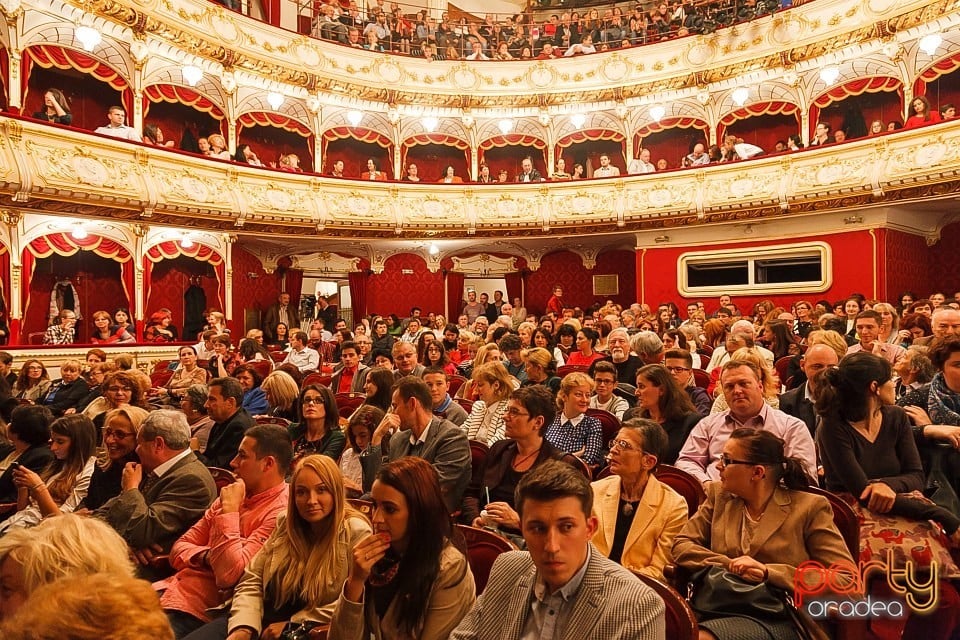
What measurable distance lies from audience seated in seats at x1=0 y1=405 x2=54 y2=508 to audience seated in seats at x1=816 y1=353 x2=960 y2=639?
10.9 feet

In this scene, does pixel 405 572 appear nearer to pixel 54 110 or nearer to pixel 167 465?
pixel 167 465

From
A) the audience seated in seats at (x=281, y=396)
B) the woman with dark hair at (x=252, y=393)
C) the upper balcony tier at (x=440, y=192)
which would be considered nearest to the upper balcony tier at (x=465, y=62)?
the upper balcony tier at (x=440, y=192)

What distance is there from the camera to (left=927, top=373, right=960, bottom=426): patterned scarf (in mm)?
2553

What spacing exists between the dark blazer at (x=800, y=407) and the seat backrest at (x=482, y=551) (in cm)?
182

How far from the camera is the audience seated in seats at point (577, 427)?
320 cm

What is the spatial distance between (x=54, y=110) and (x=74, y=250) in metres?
2.34

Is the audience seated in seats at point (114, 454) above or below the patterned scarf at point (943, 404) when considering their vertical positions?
below

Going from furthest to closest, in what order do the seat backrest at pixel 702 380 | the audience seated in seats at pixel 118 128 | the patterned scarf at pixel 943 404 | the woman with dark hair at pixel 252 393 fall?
the audience seated in seats at pixel 118 128, the seat backrest at pixel 702 380, the woman with dark hair at pixel 252 393, the patterned scarf at pixel 943 404

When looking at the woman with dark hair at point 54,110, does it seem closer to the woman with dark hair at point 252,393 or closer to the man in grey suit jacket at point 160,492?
the woman with dark hair at point 252,393

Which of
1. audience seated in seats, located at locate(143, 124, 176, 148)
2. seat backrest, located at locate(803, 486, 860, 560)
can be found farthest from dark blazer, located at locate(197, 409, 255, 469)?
audience seated in seats, located at locate(143, 124, 176, 148)

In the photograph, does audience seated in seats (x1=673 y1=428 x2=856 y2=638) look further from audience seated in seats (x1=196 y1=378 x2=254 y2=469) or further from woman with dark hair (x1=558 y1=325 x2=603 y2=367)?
woman with dark hair (x1=558 y1=325 x2=603 y2=367)

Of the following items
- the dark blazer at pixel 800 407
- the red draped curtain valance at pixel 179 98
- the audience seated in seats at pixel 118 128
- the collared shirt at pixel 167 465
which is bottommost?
the collared shirt at pixel 167 465

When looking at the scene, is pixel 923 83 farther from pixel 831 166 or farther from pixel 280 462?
pixel 280 462

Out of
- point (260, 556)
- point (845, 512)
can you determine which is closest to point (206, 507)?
point (260, 556)
